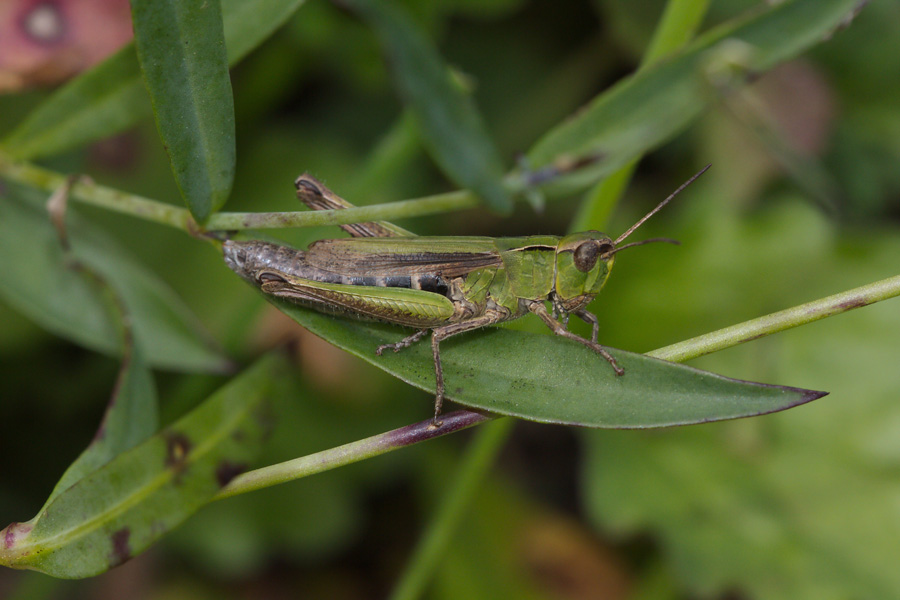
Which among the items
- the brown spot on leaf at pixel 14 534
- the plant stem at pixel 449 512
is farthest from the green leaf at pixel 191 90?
the plant stem at pixel 449 512

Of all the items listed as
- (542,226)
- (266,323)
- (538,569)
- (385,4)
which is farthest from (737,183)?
(385,4)

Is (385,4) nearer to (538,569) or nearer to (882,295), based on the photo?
(882,295)

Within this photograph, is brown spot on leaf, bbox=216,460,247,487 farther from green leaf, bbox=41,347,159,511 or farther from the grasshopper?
the grasshopper

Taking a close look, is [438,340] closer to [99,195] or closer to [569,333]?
[569,333]

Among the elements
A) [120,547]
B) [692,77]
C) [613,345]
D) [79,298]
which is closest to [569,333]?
[692,77]

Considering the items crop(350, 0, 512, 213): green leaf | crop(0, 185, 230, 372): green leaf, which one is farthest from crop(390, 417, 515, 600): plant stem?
crop(350, 0, 512, 213): green leaf

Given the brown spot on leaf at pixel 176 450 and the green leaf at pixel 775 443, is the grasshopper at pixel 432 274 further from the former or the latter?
the green leaf at pixel 775 443

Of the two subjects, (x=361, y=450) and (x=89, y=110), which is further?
(x=89, y=110)
